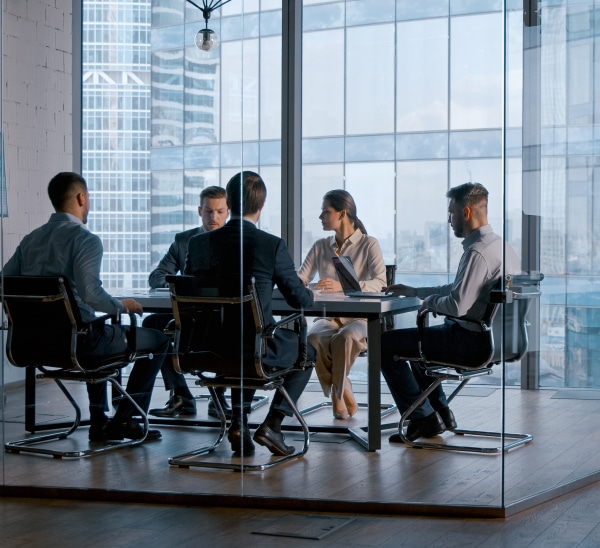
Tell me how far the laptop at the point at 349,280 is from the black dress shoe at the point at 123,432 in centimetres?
99

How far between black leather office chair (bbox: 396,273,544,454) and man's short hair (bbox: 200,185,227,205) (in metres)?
0.92

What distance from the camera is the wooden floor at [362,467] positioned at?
4.28 meters

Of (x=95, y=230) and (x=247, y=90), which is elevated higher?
(x=247, y=90)

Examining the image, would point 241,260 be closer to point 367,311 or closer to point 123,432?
point 367,311

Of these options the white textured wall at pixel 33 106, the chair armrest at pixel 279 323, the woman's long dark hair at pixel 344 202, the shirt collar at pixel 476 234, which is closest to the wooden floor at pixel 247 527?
the chair armrest at pixel 279 323

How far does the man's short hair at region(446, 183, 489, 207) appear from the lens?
13.7ft

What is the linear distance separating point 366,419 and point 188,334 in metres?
0.86

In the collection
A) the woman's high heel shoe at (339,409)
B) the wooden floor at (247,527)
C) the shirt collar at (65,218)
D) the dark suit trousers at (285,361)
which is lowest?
the wooden floor at (247,527)

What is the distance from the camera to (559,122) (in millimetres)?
4609

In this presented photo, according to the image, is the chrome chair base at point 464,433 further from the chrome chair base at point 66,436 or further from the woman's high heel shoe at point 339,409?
the chrome chair base at point 66,436

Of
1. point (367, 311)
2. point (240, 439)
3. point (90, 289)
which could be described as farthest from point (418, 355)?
point (90, 289)

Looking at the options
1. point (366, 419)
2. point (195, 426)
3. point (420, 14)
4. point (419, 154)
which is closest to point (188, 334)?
point (195, 426)

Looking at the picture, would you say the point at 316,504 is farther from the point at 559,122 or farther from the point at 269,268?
the point at 559,122

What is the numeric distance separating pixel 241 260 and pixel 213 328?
0.30 metres
